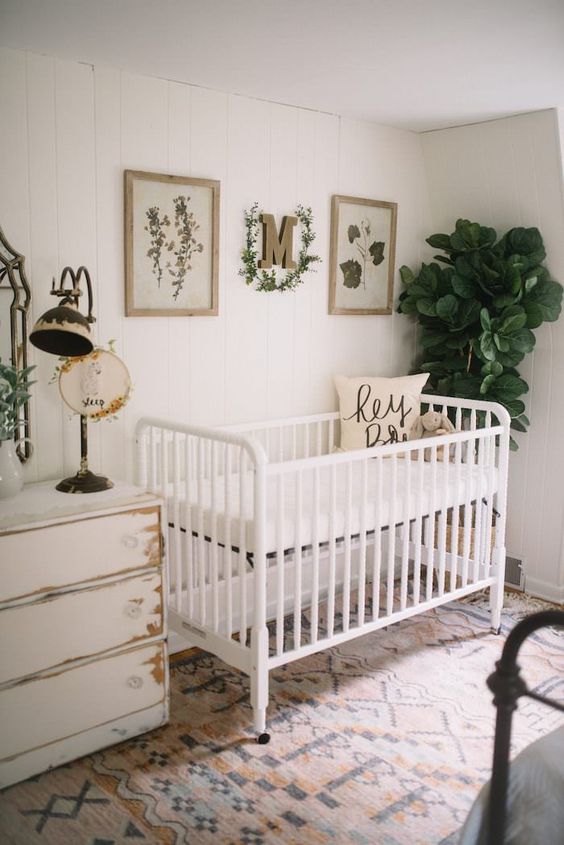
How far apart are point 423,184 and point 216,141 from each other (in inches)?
50.1

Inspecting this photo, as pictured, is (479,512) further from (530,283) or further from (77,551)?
(77,551)

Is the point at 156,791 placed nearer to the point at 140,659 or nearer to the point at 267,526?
the point at 140,659

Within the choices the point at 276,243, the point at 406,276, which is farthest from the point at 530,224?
the point at 276,243

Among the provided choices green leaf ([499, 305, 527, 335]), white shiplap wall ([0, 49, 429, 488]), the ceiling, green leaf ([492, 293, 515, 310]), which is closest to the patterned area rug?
white shiplap wall ([0, 49, 429, 488])

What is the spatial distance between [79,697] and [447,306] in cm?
225

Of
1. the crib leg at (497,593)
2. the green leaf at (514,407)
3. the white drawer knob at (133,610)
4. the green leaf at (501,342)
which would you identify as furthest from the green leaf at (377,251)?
the white drawer knob at (133,610)

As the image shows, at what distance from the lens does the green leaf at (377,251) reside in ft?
12.1

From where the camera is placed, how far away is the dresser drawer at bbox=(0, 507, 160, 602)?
6.92ft

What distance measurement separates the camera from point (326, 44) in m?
2.41

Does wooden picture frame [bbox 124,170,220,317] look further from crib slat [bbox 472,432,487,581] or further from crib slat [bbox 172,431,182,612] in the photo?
crib slat [bbox 472,432,487,581]

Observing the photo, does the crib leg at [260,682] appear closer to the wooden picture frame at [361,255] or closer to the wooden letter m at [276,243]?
the wooden letter m at [276,243]

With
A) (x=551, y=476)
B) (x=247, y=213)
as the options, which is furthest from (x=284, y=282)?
(x=551, y=476)

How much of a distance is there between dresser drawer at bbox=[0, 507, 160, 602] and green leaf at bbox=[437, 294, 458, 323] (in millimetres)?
1754

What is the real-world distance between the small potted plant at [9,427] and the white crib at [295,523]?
47 centimetres
